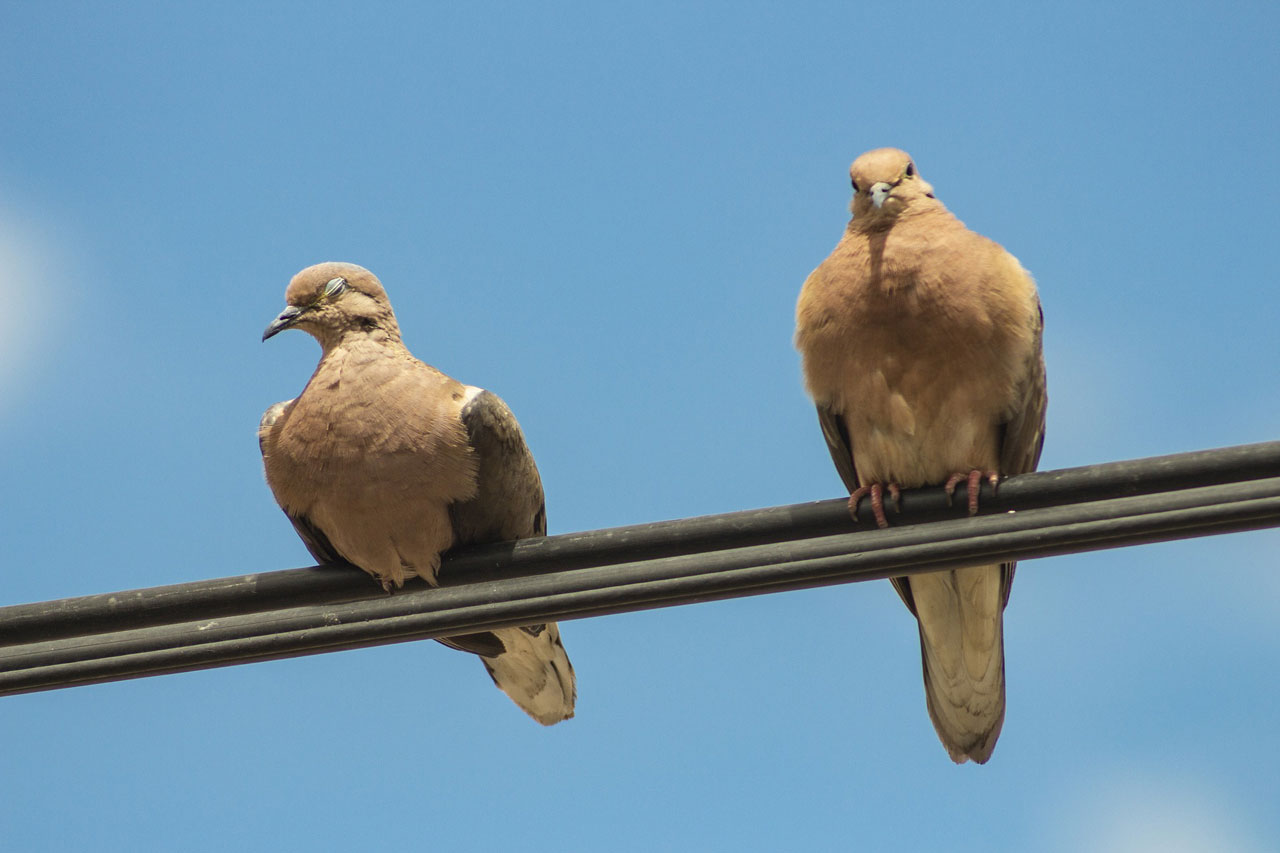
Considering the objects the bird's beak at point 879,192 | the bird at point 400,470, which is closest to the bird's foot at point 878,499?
the bird's beak at point 879,192

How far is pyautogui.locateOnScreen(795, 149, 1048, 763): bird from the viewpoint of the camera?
5.80 metres

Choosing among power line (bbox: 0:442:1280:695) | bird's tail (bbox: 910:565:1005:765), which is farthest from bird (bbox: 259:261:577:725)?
bird's tail (bbox: 910:565:1005:765)

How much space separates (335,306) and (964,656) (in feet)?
10.4

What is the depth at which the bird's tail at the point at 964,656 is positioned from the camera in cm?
632

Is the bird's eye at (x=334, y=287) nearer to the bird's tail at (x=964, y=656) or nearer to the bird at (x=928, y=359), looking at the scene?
the bird at (x=928, y=359)

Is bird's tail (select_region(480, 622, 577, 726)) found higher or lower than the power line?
higher

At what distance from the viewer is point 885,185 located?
6258mm

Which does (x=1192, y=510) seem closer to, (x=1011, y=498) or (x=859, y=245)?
(x=1011, y=498)

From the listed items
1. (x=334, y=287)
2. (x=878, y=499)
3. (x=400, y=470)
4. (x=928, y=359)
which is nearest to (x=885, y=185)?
(x=928, y=359)

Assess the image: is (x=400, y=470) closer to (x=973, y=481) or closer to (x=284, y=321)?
(x=284, y=321)

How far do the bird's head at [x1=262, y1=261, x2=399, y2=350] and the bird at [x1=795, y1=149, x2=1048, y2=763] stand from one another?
1.89 metres

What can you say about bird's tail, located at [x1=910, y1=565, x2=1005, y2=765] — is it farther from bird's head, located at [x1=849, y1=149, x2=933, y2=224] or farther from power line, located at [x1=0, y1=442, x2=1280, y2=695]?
power line, located at [x1=0, y1=442, x2=1280, y2=695]

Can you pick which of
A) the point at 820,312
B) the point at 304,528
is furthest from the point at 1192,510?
the point at 304,528

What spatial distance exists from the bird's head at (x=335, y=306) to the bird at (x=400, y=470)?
0.42 ft
